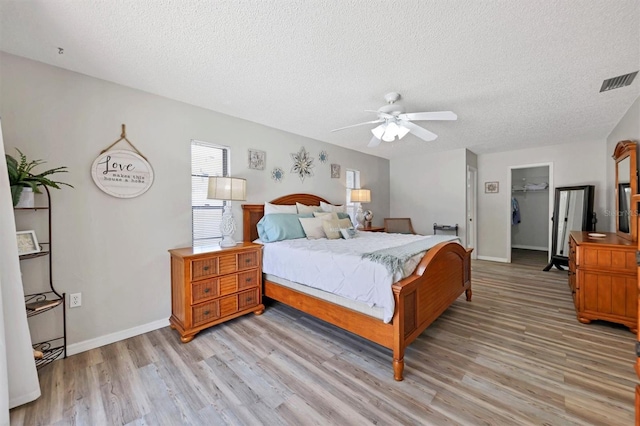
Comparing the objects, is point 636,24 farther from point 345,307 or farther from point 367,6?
point 345,307

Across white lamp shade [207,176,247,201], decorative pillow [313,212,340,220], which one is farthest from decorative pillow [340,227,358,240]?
white lamp shade [207,176,247,201]

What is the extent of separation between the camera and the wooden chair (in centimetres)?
555

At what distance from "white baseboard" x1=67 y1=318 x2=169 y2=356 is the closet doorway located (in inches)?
297

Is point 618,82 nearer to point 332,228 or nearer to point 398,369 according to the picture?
point 332,228

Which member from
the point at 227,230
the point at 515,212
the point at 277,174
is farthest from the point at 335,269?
the point at 515,212

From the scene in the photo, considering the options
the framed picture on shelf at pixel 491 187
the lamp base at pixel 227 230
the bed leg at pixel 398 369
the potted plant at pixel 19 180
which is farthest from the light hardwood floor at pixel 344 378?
the framed picture on shelf at pixel 491 187

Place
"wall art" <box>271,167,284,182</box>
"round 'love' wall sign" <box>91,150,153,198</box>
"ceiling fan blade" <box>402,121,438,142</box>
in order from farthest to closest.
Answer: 1. "wall art" <box>271,167,284,182</box>
2. "ceiling fan blade" <box>402,121,438,142</box>
3. "round 'love' wall sign" <box>91,150,153,198</box>

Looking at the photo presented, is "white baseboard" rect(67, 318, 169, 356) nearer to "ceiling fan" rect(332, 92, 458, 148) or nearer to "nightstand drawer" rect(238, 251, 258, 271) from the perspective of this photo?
"nightstand drawer" rect(238, 251, 258, 271)

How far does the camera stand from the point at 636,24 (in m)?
1.62

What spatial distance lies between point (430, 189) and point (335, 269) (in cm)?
420

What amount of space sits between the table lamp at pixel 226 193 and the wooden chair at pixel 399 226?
3.60 metres

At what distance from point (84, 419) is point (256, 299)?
62.4 inches

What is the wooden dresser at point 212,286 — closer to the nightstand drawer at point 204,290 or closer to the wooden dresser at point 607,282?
the nightstand drawer at point 204,290

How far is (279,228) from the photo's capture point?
3.17 meters
